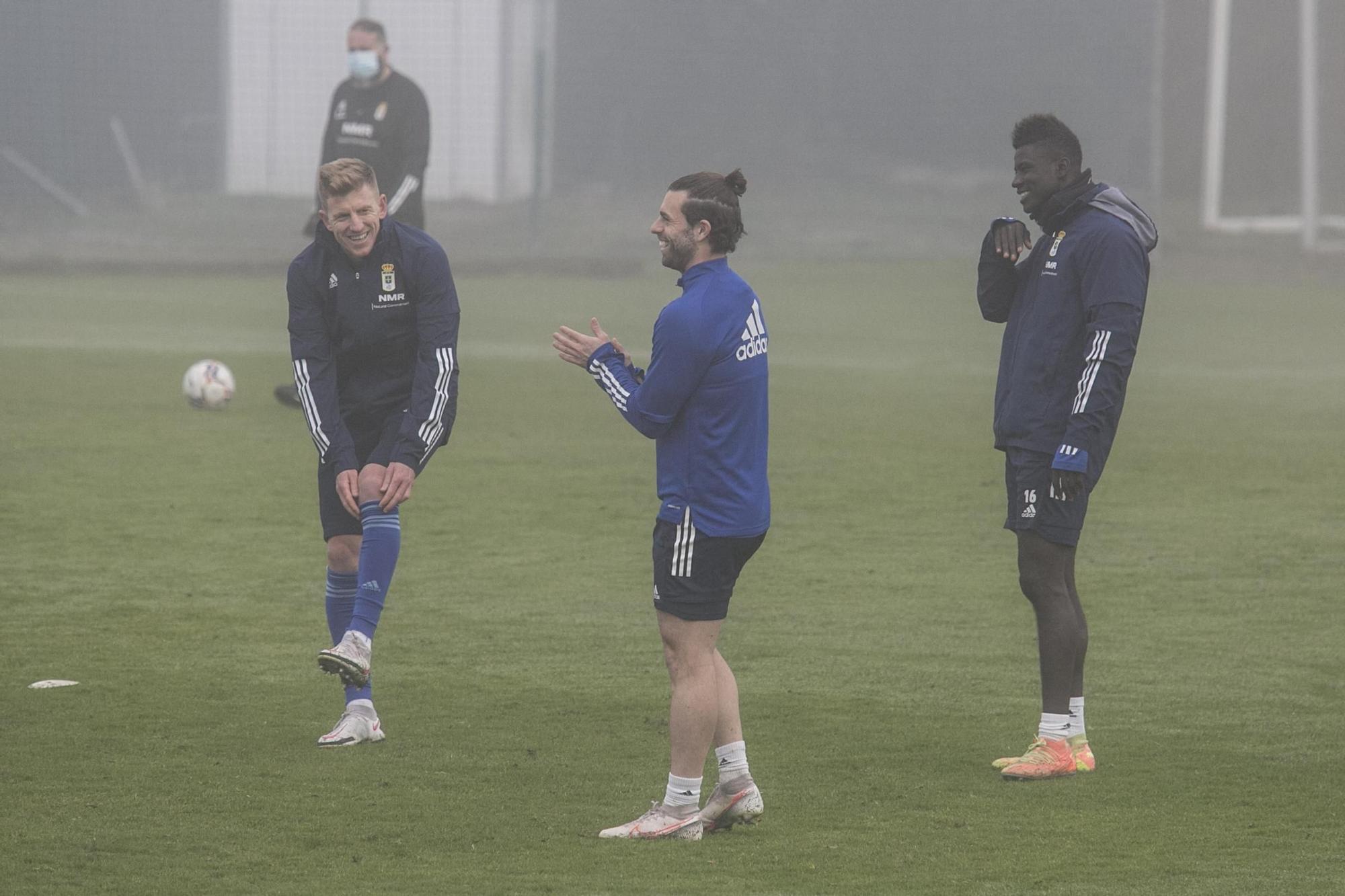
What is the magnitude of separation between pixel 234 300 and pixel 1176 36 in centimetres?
1640

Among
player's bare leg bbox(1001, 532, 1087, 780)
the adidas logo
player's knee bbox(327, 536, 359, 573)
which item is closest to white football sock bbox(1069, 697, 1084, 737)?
player's bare leg bbox(1001, 532, 1087, 780)

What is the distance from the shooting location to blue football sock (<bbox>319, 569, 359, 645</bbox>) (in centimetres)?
650

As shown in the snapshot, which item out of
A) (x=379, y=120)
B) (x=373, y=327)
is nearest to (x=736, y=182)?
(x=373, y=327)

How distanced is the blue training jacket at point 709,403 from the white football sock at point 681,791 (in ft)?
Result: 2.11

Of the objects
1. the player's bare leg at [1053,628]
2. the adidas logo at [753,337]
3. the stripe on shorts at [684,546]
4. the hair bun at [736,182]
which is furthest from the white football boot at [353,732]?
the hair bun at [736,182]

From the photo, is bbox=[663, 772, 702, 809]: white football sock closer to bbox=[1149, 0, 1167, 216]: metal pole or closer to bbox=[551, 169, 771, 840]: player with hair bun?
bbox=[551, 169, 771, 840]: player with hair bun

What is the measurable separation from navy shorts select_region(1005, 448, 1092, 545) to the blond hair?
2181 mm

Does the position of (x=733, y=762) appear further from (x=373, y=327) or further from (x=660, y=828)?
(x=373, y=327)

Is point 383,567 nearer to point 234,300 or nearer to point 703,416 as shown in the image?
point 703,416

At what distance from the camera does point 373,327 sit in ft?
20.6

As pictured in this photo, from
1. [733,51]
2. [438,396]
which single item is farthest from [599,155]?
[438,396]

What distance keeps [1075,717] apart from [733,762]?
4.03 feet

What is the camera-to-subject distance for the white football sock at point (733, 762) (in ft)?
16.9

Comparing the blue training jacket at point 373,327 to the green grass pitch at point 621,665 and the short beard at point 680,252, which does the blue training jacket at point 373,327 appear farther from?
the short beard at point 680,252
